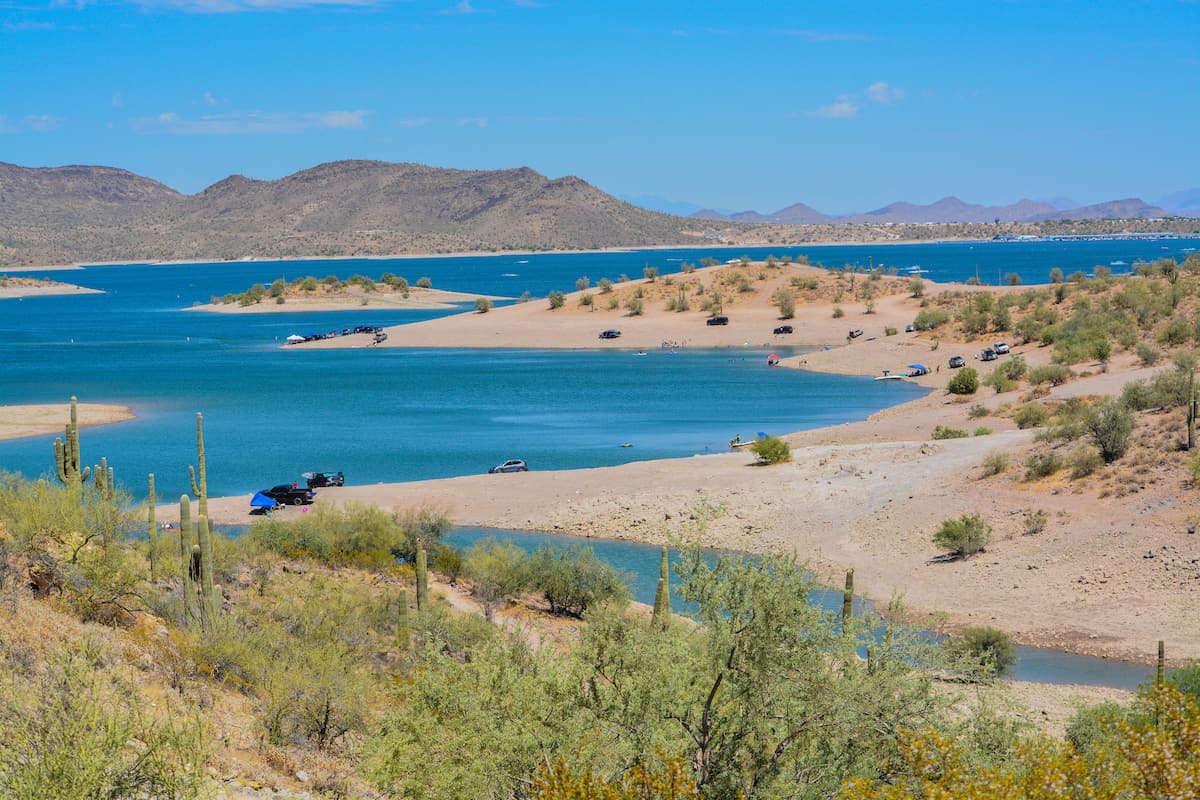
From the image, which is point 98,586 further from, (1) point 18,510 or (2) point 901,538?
(2) point 901,538

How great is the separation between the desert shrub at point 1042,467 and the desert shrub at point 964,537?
4.20 m

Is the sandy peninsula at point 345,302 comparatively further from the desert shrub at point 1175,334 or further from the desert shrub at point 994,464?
the desert shrub at point 994,464

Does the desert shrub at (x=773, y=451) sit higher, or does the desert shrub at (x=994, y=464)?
the desert shrub at (x=994, y=464)

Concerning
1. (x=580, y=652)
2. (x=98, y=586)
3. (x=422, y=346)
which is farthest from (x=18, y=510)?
(x=422, y=346)

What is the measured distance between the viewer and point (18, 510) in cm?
2142

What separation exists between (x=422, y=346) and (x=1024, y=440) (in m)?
66.4

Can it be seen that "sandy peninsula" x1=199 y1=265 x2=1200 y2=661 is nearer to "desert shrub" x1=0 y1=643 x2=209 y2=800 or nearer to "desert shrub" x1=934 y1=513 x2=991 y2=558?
"desert shrub" x1=934 y1=513 x2=991 y2=558

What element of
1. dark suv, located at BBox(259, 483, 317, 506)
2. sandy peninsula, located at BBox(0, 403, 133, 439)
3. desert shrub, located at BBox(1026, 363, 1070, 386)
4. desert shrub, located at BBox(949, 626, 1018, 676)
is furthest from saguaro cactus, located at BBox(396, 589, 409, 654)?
desert shrub, located at BBox(1026, 363, 1070, 386)

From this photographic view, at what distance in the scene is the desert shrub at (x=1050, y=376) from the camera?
5797cm

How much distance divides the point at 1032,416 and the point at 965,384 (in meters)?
11.0

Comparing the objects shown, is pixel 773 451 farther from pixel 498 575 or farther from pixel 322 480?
pixel 498 575

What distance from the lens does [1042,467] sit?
37.8 metres

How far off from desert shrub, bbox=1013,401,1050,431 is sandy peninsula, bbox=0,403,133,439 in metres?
40.8

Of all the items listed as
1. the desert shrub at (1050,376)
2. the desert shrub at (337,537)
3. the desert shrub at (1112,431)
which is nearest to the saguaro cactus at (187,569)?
the desert shrub at (337,537)
